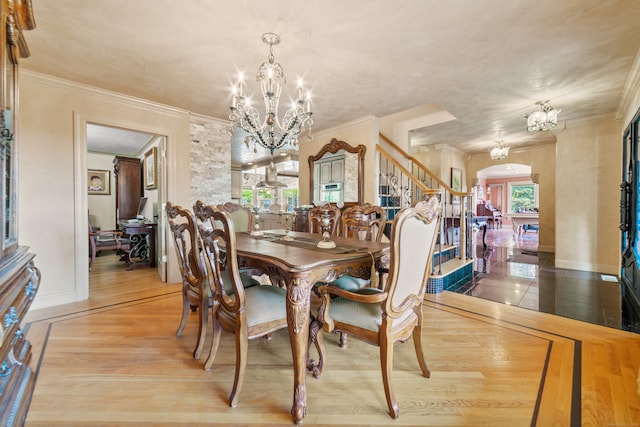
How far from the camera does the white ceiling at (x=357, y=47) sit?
6.57 ft

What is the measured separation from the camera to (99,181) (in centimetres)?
667

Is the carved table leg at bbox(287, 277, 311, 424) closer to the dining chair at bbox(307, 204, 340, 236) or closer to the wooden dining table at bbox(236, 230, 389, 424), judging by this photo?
the wooden dining table at bbox(236, 230, 389, 424)

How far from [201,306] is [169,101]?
9.80ft

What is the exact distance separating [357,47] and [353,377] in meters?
2.62

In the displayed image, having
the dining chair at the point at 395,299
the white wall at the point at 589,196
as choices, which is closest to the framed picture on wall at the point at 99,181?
the dining chair at the point at 395,299

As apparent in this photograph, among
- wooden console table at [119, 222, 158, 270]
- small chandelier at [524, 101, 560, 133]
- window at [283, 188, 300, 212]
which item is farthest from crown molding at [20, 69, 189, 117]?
window at [283, 188, 300, 212]

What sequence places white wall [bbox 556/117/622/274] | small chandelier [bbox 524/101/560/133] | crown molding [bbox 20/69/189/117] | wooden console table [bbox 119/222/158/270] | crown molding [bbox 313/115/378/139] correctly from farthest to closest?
wooden console table [bbox 119/222/158/270]
white wall [bbox 556/117/622/274]
crown molding [bbox 313/115/378/139]
small chandelier [bbox 524/101/560/133]
crown molding [bbox 20/69/189/117]

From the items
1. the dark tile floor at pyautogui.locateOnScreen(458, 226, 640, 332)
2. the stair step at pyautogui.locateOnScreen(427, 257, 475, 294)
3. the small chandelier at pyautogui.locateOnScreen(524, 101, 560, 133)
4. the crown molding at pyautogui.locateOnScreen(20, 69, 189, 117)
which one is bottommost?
the dark tile floor at pyautogui.locateOnScreen(458, 226, 640, 332)

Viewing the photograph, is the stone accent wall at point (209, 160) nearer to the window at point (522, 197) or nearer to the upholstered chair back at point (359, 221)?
the upholstered chair back at point (359, 221)

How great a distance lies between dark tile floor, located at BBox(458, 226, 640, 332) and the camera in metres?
2.86

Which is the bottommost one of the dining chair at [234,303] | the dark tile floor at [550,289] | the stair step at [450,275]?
the dark tile floor at [550,289]

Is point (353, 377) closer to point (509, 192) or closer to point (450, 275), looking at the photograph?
point (450, 275)

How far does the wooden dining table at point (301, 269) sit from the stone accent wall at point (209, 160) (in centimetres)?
262

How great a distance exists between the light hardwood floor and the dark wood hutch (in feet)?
1.46
